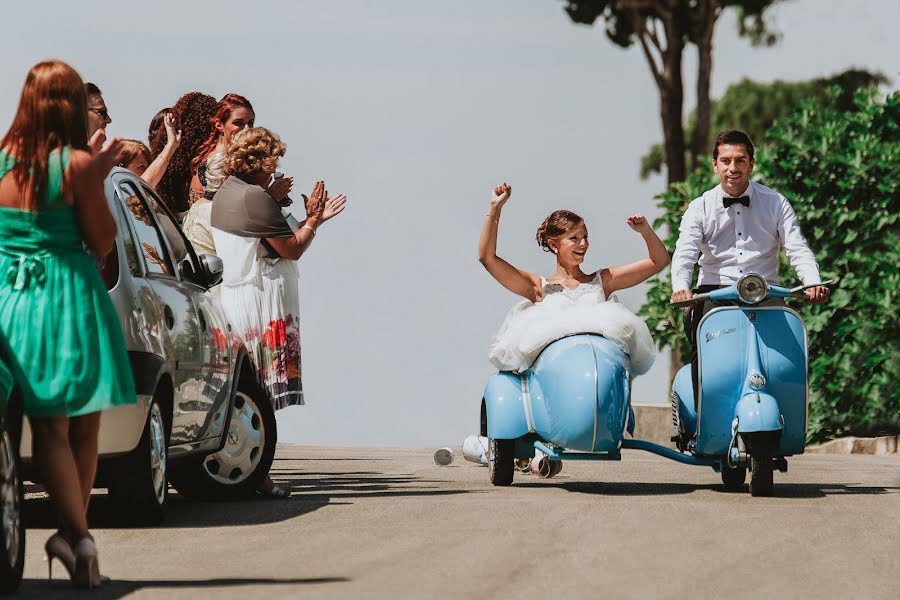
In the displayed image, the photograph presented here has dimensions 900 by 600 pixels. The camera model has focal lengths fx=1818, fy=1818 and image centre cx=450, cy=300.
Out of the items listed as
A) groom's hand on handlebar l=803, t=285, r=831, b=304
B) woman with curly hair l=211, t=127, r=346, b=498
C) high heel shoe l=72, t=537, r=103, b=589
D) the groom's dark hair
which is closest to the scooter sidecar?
groom's hand on handlebar l=803, t=285, r=831, b=304

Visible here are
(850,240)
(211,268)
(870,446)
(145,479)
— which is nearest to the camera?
(145,479)

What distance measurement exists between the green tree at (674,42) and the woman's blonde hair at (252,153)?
17.1m

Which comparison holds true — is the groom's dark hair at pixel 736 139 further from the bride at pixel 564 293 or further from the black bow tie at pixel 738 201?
the bride at pixel 564 293

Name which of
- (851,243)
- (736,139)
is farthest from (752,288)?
(851,243)

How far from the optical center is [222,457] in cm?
992

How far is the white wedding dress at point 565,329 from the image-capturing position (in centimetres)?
1040

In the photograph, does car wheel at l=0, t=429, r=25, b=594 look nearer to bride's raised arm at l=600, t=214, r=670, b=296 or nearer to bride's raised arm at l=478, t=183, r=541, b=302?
bride's raised arm at l=478, t=183, r=541, b=302

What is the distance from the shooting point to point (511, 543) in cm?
750

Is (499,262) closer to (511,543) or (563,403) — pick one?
(563,403)

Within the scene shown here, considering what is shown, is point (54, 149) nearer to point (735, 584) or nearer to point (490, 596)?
point (490, 596)

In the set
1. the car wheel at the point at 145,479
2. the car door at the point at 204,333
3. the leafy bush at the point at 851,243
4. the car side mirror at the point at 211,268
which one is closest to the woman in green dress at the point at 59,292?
the car wheel at the point at 145,479

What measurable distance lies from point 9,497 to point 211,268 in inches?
132

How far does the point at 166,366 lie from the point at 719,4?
71.1 feet

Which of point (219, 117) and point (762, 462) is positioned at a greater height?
point (219, 117)
